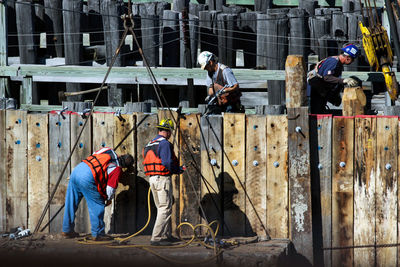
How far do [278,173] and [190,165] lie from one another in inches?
50.1

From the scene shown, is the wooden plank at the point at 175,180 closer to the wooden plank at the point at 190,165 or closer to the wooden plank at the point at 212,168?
the wooden plank at the point at 190,165

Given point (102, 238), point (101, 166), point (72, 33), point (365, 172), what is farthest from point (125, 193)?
point (72, 33)

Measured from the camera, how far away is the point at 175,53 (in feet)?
45.5

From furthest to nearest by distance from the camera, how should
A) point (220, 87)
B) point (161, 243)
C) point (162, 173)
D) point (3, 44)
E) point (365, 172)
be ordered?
point (3, 44) < point (220, 87) < point (365, 172) < point (162, 173) < point (161, 243)

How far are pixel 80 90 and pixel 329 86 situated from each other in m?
5.12

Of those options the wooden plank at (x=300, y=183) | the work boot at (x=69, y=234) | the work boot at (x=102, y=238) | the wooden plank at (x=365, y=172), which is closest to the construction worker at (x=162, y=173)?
the work boot at (x=102, y=238)

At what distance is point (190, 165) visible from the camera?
10.4 meters

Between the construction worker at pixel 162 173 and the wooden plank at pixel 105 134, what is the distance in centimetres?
74

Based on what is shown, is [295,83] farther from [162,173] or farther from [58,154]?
[58,154]

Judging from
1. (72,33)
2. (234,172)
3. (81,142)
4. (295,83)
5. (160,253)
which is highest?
(72,33)

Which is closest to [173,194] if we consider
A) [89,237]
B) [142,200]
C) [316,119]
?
[142,200]

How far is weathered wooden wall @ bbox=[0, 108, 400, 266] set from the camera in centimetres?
1012

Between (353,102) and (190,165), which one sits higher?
(353,102)

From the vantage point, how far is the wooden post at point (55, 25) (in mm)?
13984
